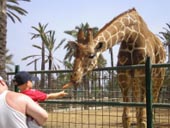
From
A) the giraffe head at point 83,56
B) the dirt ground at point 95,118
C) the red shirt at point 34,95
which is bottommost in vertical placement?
the dirt ground at point 95,118

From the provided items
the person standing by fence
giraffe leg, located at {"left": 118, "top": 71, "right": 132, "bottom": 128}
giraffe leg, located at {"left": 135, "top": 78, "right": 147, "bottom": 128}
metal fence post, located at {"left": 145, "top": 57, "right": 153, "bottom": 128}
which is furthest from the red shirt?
giraffe leg, located at {"left": 118, "top": 71, "right": 132, "bottom": 128}

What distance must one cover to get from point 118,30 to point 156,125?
198 centimetres

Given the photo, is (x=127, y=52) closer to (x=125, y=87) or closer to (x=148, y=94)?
(x=125, y=87)

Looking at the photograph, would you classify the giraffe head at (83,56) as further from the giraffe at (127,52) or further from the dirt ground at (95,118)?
the dirt ground at (95,118)

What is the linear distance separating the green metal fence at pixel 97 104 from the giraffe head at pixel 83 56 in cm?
35

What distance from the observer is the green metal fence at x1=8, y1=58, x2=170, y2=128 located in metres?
7.19

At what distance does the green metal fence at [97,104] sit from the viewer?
7191 millimetres

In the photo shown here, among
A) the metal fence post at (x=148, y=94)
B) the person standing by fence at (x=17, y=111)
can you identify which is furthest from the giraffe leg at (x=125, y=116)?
the person standing by fence at (x=17, y=111)

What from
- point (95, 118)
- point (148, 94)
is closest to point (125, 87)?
point (95, 118)

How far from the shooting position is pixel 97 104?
7.48 m

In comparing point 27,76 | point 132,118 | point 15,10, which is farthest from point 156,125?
point 15,10

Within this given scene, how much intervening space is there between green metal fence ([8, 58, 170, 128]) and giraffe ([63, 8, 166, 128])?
171 mm

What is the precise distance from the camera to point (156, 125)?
7297 millimetres

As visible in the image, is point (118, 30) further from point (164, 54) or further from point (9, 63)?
point (9, 63)
